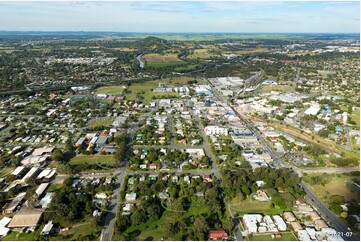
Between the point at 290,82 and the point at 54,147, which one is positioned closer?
the point at 54,147

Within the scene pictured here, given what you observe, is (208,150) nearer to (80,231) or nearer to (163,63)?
(80,231)

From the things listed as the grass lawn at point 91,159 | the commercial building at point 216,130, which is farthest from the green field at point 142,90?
the grass lawn at point 91,159

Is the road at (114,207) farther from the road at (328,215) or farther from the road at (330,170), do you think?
the road at (330,170)

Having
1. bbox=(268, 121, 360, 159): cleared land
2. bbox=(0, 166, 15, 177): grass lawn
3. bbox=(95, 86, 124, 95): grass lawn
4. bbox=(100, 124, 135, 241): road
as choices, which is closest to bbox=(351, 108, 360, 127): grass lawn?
bbox=(268, 121, 360, 159): cleared land

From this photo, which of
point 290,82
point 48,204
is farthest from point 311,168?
point 290,82

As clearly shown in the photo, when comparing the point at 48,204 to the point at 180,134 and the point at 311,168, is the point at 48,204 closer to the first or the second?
the point at 180,134

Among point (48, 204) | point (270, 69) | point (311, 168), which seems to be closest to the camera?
point (48, 204)

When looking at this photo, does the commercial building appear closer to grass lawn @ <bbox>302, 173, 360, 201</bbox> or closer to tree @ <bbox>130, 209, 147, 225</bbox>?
Result: grass lawn @ <bbox>302, 173, 360, 201</bbox>
